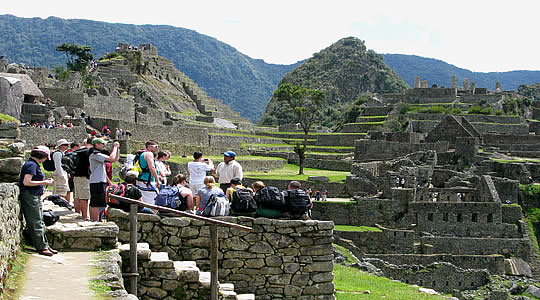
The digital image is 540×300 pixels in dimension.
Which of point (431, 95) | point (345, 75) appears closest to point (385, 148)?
point (431, 95)

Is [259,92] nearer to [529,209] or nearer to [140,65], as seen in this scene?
[140,65]

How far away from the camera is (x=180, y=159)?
3262cm

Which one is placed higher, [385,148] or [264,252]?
[264,252]

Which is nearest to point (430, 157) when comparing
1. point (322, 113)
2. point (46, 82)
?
point (46, 82)

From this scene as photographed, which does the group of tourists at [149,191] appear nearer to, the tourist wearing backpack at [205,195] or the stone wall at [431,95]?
the tourist wearing backpack at [205,195]

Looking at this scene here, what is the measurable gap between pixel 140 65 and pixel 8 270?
186ft

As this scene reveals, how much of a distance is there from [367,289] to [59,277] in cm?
870

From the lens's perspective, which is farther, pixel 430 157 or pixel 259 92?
pixel 259 92

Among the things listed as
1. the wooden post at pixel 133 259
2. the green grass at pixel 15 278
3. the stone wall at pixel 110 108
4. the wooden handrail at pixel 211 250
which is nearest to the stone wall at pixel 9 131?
the wooden handrail at pixel 211 250

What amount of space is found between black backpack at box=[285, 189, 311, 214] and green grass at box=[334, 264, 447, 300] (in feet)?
9.27

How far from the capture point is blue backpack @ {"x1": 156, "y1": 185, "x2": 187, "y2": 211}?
10.2 metres

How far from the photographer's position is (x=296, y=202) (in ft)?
32.7

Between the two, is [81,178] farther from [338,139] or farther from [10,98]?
[338,139]

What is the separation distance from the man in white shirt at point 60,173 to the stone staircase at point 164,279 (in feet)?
11.9
